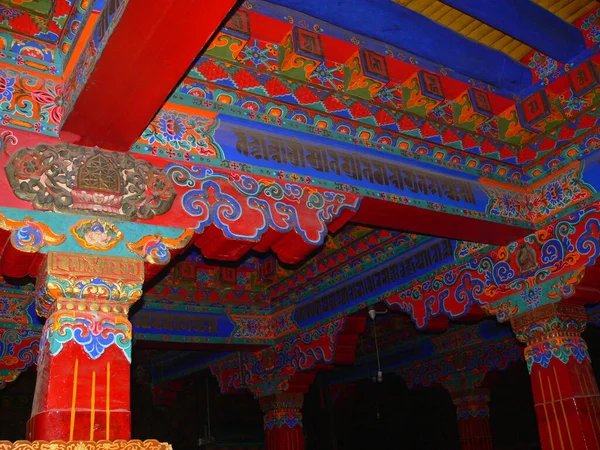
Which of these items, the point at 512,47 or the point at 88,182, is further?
the point at 512,47

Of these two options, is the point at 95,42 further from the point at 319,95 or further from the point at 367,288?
the point at 367,288

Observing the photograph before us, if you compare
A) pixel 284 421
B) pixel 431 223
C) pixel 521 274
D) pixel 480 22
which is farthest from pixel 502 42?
pixel 284 421

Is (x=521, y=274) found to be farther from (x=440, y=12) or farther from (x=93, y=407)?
(x=93, y=407)

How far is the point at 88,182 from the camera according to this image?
2846 millimetres

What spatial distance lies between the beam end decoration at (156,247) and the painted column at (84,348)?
5 cm

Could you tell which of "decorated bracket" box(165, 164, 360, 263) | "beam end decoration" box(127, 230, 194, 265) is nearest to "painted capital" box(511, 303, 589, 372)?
"decorated bracket" box(165, 164, 360, 263)

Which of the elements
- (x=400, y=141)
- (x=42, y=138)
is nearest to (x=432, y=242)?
(x=400, y=141)

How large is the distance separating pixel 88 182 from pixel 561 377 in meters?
3.16

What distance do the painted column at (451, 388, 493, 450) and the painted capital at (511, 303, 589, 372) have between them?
398cm

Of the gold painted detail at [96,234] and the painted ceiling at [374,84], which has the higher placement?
the painted ceiling at [374,84]

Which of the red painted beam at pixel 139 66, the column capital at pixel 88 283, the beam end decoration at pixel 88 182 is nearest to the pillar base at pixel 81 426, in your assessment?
the column capital at pixel 88 283

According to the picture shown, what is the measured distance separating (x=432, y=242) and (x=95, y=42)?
3365 millimetres

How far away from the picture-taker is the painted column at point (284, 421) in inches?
270

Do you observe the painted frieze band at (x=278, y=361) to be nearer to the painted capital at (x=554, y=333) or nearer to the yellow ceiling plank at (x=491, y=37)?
the painted capital at (x=554, y=333)
